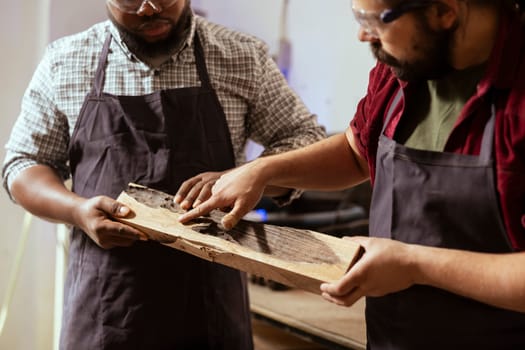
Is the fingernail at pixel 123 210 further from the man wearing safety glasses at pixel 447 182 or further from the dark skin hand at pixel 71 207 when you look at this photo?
the man wearing safety glasses at pixel 447 182

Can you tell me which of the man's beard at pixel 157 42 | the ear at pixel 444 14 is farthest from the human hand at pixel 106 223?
the ear at pixel 444 14

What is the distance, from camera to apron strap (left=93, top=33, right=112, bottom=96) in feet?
5.31

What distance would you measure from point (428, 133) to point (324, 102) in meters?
2.28

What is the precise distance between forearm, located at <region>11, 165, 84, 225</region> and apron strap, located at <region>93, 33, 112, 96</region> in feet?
0.81

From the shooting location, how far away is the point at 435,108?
1.12 m

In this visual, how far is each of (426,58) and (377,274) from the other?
36cm

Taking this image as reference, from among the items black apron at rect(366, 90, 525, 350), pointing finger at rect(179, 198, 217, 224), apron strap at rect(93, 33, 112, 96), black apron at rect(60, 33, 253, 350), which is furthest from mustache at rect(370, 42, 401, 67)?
apron strap at rect(93, 33, 112, 96)

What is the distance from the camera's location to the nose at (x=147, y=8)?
5.05 feet

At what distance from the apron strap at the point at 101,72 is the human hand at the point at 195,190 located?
36cm

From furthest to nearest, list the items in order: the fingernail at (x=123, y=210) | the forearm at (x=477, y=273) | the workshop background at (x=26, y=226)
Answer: the workshop background at (x=26, y=226), the fingernail at (x=123, y=210), the forearm at (x=477, y=273)

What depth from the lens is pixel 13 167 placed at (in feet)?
5.44

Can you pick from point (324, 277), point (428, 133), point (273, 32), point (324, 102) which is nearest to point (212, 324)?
point (324, 277)

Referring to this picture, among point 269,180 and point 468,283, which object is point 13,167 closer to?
point 269,180

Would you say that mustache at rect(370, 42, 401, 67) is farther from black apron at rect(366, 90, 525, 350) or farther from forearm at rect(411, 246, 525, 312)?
forearm at rect(411, 246, 525, 312)
